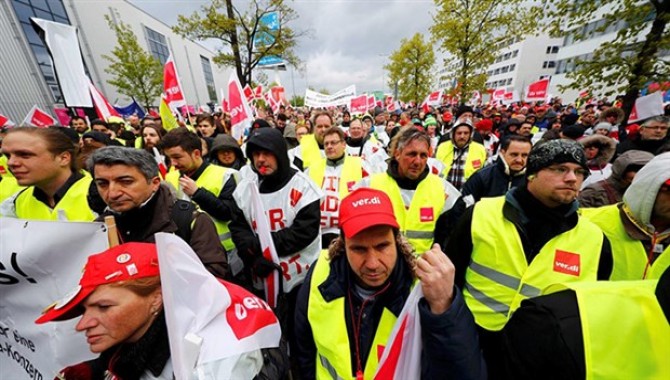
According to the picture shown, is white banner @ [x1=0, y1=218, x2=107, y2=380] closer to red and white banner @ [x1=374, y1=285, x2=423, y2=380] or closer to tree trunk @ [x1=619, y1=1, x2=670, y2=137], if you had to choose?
red and white banner @ [x1=374, y1=285, x2=423, y2=380]

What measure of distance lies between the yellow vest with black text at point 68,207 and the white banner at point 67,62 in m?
4.56

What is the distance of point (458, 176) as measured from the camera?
205 inches

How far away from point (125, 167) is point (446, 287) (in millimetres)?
2256

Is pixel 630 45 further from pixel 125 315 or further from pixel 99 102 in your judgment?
pixel 99 102

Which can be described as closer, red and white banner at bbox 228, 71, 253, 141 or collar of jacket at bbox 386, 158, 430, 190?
collar of jacket at bbox 386, 158, 430, 190

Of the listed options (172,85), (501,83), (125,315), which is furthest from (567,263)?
(501,83)

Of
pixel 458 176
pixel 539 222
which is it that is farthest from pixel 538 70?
pixel 539 222

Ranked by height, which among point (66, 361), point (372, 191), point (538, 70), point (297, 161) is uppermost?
point (538, 70)

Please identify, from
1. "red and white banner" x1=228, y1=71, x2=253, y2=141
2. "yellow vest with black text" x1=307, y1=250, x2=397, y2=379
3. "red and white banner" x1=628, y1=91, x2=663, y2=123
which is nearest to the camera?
"yellow vest with black text" x1=307, y1=250, x2=397, y2=379

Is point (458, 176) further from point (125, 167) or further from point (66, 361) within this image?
point (66, 361)

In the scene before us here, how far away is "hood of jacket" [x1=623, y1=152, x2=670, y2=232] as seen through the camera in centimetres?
160

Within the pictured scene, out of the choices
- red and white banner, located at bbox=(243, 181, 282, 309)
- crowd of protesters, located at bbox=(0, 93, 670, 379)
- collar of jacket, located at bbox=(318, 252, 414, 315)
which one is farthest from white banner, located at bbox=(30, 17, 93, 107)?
collar of jacket, located at bbox=(318, 252, 414, 315)

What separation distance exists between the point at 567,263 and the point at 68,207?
4043 millimetres

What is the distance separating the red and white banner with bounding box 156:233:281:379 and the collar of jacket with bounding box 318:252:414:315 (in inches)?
16.2
